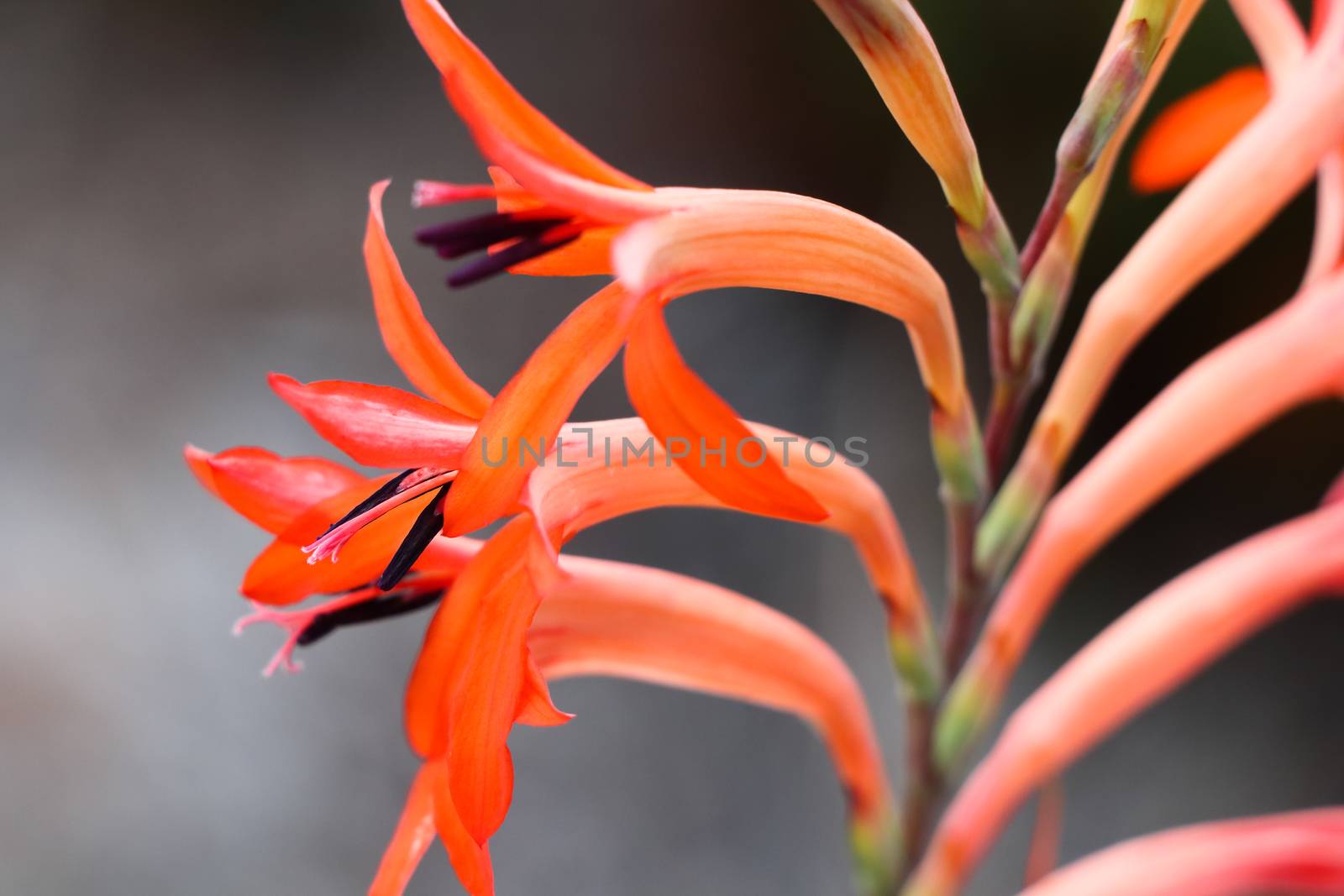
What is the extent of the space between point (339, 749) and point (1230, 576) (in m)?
1.84

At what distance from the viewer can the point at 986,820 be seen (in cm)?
83

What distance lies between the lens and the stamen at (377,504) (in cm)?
54

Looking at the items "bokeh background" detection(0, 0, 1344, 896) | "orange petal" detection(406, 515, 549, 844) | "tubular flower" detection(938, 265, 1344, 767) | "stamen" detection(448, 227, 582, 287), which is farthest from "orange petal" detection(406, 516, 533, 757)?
"bokeh background" detection(0, 0, 1344, 896)

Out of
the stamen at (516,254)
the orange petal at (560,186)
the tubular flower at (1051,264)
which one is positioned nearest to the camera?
the orange petal at (560,186)

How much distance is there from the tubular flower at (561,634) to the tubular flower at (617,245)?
8 cm

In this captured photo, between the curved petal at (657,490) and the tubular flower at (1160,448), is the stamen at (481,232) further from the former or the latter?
the tubular flower at (1160,448)

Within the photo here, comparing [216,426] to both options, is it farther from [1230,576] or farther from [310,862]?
[1230,576]

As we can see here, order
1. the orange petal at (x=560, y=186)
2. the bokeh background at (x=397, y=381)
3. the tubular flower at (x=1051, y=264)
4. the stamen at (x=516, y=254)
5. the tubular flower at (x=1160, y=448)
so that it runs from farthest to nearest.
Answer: the bokeh background at (x=397, y=381) → the tubular flower at (x=1160, y=448) → the tubular flower at (x=1051, y=264) → the stamen at (x=516, y=254) → the orange petal at (x=560, y=186)

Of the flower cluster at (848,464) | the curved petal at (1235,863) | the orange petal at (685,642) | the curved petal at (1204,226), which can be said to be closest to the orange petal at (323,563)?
the flower cluster at (848,464)

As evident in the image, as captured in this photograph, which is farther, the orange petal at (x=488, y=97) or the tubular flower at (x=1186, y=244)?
the tubular flower at (x=1186, y=244)

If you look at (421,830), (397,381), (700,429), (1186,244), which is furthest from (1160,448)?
(397,381)

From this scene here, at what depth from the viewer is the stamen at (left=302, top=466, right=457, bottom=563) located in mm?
536

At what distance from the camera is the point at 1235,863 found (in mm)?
789

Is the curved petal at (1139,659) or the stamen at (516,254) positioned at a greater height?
the stamen at (516,254)
